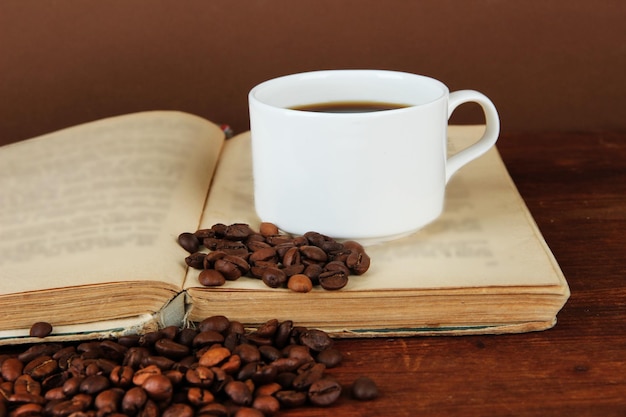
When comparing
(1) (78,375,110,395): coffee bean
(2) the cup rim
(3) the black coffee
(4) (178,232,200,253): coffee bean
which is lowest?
(1) (78,375,110,395): coffee bean

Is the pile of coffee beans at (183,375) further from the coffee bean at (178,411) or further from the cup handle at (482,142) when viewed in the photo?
the cup handle at (482,142)

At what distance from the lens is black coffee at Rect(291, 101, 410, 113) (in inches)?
44.3

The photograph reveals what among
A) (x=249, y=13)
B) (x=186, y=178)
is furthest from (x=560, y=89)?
(x=186, y=178)

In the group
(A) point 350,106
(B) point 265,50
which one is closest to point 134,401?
(A) point 350,106

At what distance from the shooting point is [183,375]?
80cm

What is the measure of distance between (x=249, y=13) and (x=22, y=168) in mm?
637

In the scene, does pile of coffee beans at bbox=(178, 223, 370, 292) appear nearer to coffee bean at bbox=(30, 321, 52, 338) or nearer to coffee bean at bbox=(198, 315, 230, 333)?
coffee bean at bbox=(198, 315, 230, 333)

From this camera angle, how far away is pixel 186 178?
116cm

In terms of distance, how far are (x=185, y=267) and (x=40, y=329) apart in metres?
0.17

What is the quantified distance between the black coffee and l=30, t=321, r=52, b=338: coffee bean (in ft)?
1.44

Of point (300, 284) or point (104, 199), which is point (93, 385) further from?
point (104, 199)

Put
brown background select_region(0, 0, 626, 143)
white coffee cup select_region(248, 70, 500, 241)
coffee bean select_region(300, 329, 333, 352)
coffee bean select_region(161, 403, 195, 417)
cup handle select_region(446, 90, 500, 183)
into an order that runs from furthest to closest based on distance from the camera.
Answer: brown background select_region(0, 0, 626, 143)
cup handle select_region(446, 90, 500, 183)
white coffee cup select_region(248, 70, 500, 241)
coffee bean select_region(300, 329, 333, 352)
coffee bean select_region(161, 403, 195, 417)

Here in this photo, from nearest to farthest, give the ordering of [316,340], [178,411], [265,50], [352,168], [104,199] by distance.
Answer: [178,411], [316,340], [352,168], [104,199], [265,50]

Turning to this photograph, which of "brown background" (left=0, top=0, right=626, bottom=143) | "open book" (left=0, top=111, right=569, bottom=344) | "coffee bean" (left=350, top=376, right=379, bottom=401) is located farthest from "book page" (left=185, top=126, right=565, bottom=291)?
"brown background" (left=0, top=0, right=626, bottom=143)
